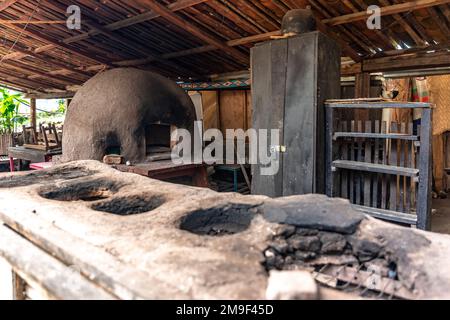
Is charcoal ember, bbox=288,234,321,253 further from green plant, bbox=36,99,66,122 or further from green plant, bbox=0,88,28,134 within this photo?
green plant, bbox=36,99,66,122

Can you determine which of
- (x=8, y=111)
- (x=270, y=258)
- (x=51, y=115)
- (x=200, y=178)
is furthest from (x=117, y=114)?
(x=51, y=115)

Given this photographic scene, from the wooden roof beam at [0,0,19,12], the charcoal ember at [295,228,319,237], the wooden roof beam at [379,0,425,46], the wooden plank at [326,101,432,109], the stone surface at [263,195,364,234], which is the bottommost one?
the charcoal ember at [295,228,319,237]

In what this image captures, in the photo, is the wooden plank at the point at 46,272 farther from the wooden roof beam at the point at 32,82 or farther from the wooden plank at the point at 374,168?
the wooden roof beam at the point at 32,82

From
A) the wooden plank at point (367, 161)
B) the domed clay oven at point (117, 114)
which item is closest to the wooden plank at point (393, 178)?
the wooden plank at point (367, 161)

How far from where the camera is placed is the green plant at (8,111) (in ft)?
40.0

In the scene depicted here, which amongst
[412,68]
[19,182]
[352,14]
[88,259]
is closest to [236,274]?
[88,259]

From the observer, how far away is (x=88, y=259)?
1.76 m

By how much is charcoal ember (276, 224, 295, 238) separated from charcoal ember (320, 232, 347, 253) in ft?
0.57

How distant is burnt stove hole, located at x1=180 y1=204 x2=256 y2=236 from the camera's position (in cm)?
246

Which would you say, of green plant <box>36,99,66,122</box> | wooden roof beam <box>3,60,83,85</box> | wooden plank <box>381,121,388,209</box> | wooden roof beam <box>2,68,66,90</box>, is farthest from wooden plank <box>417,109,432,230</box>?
green plant <box>36,99,66,122</box>

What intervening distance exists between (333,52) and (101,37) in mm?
5004

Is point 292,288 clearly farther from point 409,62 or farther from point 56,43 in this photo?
point 56,43

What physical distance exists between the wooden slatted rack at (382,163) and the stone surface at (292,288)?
279cm

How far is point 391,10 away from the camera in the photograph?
4.94 meters
